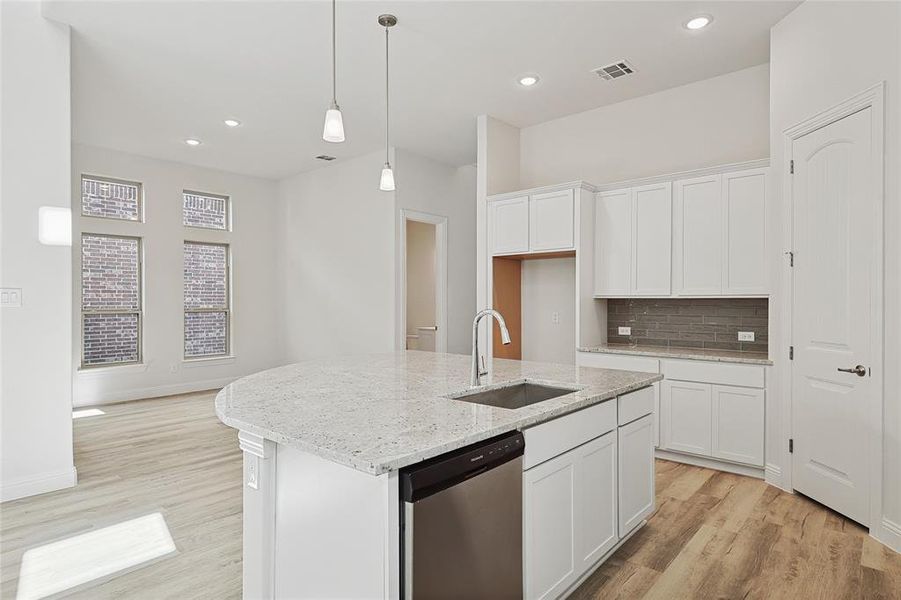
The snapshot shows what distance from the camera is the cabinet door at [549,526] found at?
72.9 inches

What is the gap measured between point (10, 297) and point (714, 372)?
4.74 meters

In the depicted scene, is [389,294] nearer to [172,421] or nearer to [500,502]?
[172,421]

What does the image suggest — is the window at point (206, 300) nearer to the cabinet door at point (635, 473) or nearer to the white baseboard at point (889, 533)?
the cabinet door at point (635, 473)

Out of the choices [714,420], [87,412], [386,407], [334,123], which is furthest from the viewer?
[87,412]

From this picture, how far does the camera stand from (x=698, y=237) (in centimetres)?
399

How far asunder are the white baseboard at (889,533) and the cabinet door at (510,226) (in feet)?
9.97

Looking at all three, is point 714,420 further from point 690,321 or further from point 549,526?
point 549,526

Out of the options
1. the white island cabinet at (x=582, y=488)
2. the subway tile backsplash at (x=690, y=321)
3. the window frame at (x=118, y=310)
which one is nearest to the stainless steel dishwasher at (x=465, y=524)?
the white island cabinet at (x=582, y=488)

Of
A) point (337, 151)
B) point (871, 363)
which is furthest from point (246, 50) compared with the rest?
point (871, 363)

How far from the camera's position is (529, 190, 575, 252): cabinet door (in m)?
4.43

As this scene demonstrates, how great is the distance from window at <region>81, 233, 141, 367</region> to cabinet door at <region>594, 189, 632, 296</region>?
568cm

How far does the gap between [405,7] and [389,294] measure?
3.47 m

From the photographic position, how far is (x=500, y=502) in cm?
170

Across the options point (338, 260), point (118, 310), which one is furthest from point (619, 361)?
point (118, 310)
